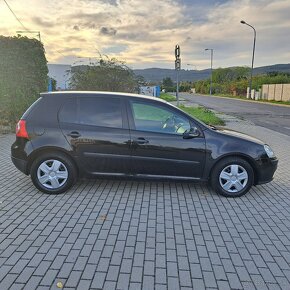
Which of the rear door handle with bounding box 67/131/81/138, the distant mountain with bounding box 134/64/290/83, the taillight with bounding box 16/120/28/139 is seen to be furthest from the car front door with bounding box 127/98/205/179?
the distant mountain with bounding box 134/64/290/83

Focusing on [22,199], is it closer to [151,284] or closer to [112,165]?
[112,165]

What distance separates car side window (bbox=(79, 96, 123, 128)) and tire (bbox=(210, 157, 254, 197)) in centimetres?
170

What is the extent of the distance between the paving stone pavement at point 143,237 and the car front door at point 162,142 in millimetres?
441

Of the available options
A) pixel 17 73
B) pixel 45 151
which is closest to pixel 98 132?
pixel 45 151

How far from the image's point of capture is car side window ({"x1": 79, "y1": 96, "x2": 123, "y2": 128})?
4.66 meters

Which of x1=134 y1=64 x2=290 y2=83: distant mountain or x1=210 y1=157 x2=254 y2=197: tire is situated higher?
x1=134 y1=64 x2=290 y2=83: distant mountain

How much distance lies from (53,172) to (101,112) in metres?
1.21

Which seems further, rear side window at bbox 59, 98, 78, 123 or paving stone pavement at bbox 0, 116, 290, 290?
rear side window at bbox 59, 98, 78, 123

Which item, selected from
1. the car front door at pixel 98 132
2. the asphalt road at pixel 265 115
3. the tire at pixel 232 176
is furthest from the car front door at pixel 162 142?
the asphalt road at pixel 265 115

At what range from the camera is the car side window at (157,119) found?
4652mm

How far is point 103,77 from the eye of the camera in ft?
46.8

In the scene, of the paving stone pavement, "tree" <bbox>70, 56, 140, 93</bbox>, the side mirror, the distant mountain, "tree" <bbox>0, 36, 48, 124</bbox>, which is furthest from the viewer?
the distant mountain

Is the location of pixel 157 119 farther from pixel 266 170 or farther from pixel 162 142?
pixel 266 170

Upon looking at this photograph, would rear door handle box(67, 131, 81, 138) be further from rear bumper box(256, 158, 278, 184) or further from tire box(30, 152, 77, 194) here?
rear bumper box(256, 158, 278, 184)
